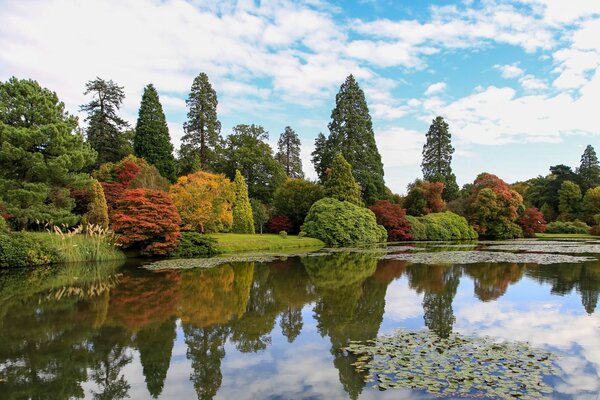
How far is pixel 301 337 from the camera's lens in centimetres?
772

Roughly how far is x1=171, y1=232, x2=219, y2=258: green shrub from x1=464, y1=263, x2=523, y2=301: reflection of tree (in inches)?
546

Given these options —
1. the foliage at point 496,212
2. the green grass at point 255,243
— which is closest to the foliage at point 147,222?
the green grass at point 255,243

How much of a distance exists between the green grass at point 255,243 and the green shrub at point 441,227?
13279mm

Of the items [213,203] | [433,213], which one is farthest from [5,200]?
[433,213]

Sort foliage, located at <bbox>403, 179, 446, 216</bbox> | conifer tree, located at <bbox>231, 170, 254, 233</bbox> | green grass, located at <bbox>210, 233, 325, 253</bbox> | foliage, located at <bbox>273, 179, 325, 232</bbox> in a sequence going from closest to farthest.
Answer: green grass, located at <bbox>210, 233, 325, 253</bbox>
conifer tree, located at <bbox>231, 170, 254, 233</bbox>
foliage, located at <bbox>273, 179, 325, 232</bbox>
foliage, located at <bbox>403, 179, 446, 216</bbox>

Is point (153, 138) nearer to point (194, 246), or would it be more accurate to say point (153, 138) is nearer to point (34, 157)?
point (194, 246)

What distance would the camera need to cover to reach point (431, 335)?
7430 mm

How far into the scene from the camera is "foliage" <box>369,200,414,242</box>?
38.7 m

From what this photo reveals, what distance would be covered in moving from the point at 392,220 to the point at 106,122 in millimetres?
30093

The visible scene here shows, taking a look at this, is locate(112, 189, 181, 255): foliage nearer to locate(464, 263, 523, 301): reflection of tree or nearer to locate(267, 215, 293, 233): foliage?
locate(464, 263, 523, 301): reflection of tree

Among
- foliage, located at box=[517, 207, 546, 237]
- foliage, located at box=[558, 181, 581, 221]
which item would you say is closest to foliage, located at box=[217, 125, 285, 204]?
foliage, located at box=[517, 207, 546, 237]

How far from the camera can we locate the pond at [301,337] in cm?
537

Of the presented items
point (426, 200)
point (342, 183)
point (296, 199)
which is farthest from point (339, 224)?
point (426, 200)

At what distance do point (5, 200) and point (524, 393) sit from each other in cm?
2207
